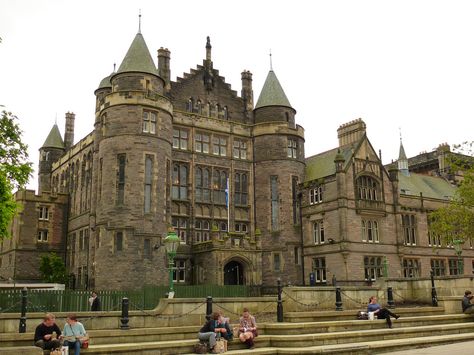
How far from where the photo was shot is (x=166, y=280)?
3853cm

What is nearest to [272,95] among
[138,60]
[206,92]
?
[206,92]

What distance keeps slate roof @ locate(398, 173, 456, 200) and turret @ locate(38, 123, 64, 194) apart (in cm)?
3630

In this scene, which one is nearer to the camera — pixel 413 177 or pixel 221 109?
pixel 221 109

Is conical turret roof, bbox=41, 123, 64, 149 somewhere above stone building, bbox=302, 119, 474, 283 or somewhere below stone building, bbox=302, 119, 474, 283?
above

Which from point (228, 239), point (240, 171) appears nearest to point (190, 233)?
point (228, 239)

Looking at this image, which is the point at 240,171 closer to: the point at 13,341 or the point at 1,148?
the point at 1,148

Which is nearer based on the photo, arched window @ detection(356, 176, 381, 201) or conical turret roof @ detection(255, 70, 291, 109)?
arched window @ detection(356, 176, 381, 201)

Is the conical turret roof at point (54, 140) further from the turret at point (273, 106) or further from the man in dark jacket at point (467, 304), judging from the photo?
the man in dark jacket at point (467, 304)

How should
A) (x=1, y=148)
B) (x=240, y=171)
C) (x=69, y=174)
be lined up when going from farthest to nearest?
(x=69, y=174)
(x=240, y=171)
(x=1, y=148)

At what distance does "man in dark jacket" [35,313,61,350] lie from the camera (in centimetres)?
1641

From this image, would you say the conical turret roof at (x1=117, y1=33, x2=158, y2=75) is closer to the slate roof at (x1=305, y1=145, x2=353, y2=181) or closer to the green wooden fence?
the slate roof at (x1=305, y1=145, x2=353, y2=181)

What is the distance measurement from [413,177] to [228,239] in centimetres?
2686

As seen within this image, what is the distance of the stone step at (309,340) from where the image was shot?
1734cm

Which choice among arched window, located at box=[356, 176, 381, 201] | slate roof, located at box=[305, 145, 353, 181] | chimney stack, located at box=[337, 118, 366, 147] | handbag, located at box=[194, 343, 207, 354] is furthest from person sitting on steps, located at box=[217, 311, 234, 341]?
chimney stack, located at box=[337, 118, 366, 147]
